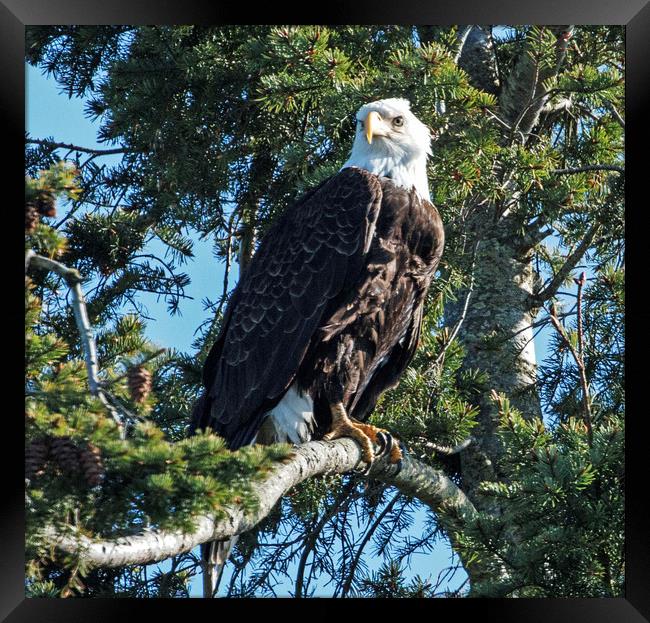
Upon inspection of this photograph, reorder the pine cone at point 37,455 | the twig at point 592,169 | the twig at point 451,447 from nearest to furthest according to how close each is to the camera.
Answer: the pine cone at point 37,455 < the twig at point 592,169 < the twig at point 451,447

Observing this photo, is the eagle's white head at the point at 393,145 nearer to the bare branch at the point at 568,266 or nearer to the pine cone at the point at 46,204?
the bare branch at the point at 568,266

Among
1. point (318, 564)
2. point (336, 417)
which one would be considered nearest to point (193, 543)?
point (318, 564)

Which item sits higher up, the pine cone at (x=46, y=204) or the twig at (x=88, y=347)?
the pine cone at (x=46, y=204)

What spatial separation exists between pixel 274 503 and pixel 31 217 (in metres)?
0.90

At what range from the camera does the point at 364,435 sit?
295 cm

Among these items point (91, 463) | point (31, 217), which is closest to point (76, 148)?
point (31, 217)

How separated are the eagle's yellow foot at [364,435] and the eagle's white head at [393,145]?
72 cm

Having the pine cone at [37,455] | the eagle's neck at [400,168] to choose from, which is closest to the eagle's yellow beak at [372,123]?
the eagle's neck at [400,168]

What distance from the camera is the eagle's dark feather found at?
284cm

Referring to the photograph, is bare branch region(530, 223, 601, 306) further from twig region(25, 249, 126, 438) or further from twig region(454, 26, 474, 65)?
twig region(25, 249, 126, 438)

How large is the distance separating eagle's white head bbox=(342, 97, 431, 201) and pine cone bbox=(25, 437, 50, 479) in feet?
4.74

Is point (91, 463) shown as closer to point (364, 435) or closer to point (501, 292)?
point (364, 435)
